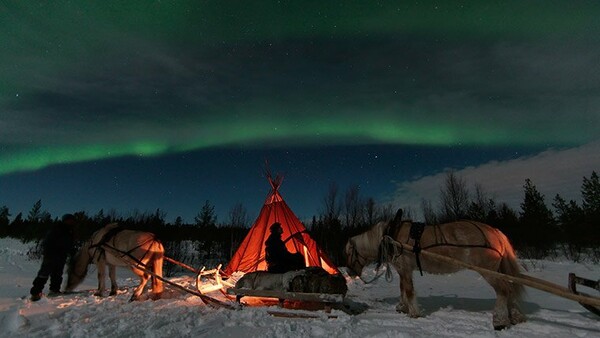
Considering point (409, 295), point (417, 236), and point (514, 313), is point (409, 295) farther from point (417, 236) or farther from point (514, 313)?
point (514, 313)

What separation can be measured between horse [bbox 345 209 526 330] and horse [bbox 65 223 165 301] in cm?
471

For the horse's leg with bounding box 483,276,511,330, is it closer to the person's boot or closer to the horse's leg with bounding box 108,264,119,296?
the horse's leg with bounding box 108,264,119,296

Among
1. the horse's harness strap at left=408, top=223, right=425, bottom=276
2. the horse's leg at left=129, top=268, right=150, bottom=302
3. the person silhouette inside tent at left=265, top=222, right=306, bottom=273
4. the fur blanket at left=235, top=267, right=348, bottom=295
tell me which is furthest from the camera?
the person silhouette inside tent at left=265, top=222, right=306, bottom=273

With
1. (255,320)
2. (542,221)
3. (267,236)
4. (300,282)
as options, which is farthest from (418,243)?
(542,221)

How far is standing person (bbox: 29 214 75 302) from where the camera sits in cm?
717

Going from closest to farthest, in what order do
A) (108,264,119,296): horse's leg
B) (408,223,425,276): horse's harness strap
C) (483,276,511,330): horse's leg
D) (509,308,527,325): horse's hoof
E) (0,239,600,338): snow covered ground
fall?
(0,239,600,338): snow covered ground → (483,276,511,330): horse's leg → (509,308,527,325): horse's hoof → (408,223,425,276): horse's harness strap → (108,264,119,296): horse's leg

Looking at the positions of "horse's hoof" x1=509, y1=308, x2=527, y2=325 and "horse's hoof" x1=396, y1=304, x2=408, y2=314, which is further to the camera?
"horse's hoof" x1=396, y1=304, x2=408, y2=314

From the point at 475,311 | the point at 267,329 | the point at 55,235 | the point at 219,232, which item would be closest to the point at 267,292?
the point at 267,329

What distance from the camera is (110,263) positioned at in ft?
24.1

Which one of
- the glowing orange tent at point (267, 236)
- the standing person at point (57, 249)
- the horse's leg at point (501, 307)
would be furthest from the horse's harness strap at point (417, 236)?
Answer: the standing person at point (57, 249)

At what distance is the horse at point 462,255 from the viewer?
4.60 metres

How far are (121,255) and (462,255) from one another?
21.5 ft

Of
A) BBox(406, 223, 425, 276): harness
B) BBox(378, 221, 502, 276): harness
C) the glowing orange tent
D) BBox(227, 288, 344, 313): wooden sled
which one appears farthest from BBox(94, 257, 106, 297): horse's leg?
BBox(406, 223, 425, 276): harness

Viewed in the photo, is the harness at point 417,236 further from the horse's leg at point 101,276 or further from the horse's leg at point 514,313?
the horse's leg at point 101,276
